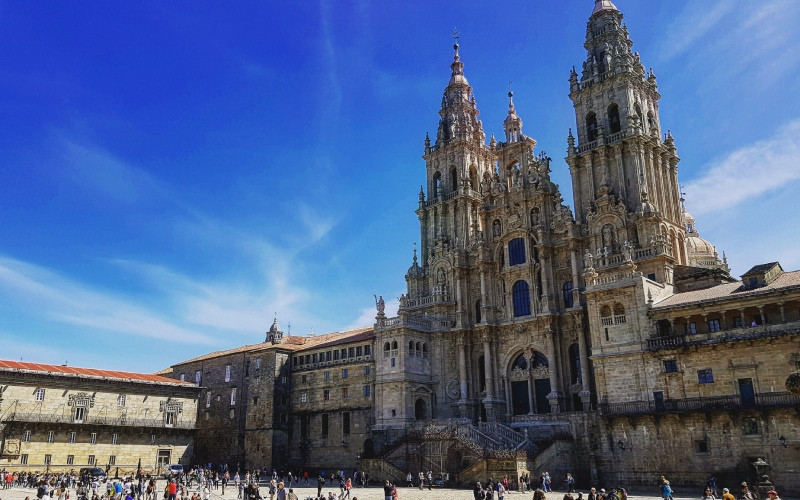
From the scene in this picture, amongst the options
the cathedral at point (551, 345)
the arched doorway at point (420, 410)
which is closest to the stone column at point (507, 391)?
the cathedral at point (551, 345)

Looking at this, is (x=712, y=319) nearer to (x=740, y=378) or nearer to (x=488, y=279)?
(x=740, y=378)

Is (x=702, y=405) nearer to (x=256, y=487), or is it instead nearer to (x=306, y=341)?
(x=256, y=487)

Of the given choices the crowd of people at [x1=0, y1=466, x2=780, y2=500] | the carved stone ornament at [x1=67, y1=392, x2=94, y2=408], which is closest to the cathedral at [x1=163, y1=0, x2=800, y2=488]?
the crowd of people at [x1=0, y1=466, x2=780, y2=500]

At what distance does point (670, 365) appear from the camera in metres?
41.3

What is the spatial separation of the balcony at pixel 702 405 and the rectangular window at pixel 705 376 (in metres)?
1.15

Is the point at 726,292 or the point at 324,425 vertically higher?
the point at 726,292

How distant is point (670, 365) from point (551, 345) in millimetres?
12327

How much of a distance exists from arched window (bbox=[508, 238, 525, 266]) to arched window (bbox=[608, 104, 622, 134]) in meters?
11.7

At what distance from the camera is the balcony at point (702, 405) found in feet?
119

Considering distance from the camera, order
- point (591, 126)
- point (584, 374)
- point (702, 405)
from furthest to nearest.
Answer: point (591, 126)
point (584, 374)
point (702, 405)

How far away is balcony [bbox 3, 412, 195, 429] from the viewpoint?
168 ft

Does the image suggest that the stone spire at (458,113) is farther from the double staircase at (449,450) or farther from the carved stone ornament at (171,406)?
the carved stone ornament at (171,406)

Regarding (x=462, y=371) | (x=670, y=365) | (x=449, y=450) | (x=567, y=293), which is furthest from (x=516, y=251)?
(x=449, y=450)

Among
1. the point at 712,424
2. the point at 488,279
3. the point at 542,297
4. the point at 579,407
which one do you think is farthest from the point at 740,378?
the point at 488,279
